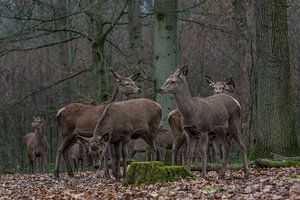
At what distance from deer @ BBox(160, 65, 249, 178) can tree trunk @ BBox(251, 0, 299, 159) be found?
7.21ft

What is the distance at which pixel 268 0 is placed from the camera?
1423 centimetres

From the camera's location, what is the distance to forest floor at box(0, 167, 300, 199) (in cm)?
880

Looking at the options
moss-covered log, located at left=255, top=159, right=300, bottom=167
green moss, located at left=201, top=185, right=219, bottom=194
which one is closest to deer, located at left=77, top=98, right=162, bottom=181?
moss-covered log, located at left=255, top=159, right=300, bottom=167

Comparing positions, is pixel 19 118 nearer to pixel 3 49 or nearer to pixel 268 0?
pixel 3 49

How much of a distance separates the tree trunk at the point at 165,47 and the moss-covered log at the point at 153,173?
22.4 feet

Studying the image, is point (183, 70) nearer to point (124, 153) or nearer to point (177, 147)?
point (124, 153)

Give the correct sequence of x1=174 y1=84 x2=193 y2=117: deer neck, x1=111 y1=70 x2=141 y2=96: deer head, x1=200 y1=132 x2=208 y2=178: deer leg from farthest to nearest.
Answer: x1=111 y1=70 x2=141 y2=96: deer head, x1=174 y1=84 x2=193 y2=117: deer neck, x1=200 y1=132 x2=208 y2=178: deer leg

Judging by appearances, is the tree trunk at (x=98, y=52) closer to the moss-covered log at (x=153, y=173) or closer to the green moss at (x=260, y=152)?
the green moss at (x=260, y=152)


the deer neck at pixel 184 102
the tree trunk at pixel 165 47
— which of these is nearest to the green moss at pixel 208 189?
the deer neck at pixel 184 102

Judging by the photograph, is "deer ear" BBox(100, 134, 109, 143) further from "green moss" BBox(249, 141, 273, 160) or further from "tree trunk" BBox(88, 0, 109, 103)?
"tree trunk" BBox(88, 0, 109, 103)

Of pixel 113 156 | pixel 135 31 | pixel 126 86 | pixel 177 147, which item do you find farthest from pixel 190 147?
pixel 135 31

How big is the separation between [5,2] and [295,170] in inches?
390

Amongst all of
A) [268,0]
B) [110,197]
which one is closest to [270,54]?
[268,0]

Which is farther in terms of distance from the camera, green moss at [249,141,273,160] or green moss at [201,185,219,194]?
green moss at [249,141,273,160]
